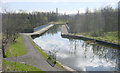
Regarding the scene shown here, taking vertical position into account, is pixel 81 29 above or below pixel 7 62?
above

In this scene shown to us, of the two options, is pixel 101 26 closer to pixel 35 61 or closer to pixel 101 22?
pixel 101 22

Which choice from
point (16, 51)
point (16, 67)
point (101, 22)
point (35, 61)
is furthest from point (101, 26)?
Result: point (16, 67)

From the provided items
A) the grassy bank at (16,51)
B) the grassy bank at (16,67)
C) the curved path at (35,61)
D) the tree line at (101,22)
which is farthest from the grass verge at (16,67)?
the tree line at (101,22)

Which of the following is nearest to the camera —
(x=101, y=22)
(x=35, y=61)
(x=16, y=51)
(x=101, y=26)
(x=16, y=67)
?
(x=16, y=67)

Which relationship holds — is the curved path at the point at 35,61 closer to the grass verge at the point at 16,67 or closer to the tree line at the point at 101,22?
the grass verge at the point at 16,67

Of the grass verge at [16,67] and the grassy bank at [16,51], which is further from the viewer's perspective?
the grassy bank at [16,51]

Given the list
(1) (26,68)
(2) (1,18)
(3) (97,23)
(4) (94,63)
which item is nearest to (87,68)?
(4) (94,63)

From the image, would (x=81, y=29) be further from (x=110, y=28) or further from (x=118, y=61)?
(x=118, y=61)

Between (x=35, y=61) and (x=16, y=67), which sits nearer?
(x=16, y=67)

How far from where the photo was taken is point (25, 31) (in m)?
29.3

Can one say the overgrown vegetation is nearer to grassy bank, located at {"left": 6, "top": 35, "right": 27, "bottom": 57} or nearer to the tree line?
the tree line

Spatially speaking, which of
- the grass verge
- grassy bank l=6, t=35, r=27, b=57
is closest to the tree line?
grassy bank l=6, t=35, r=27, b=57

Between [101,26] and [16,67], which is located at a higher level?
[101,26]

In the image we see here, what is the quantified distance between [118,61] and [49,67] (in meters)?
6.61
